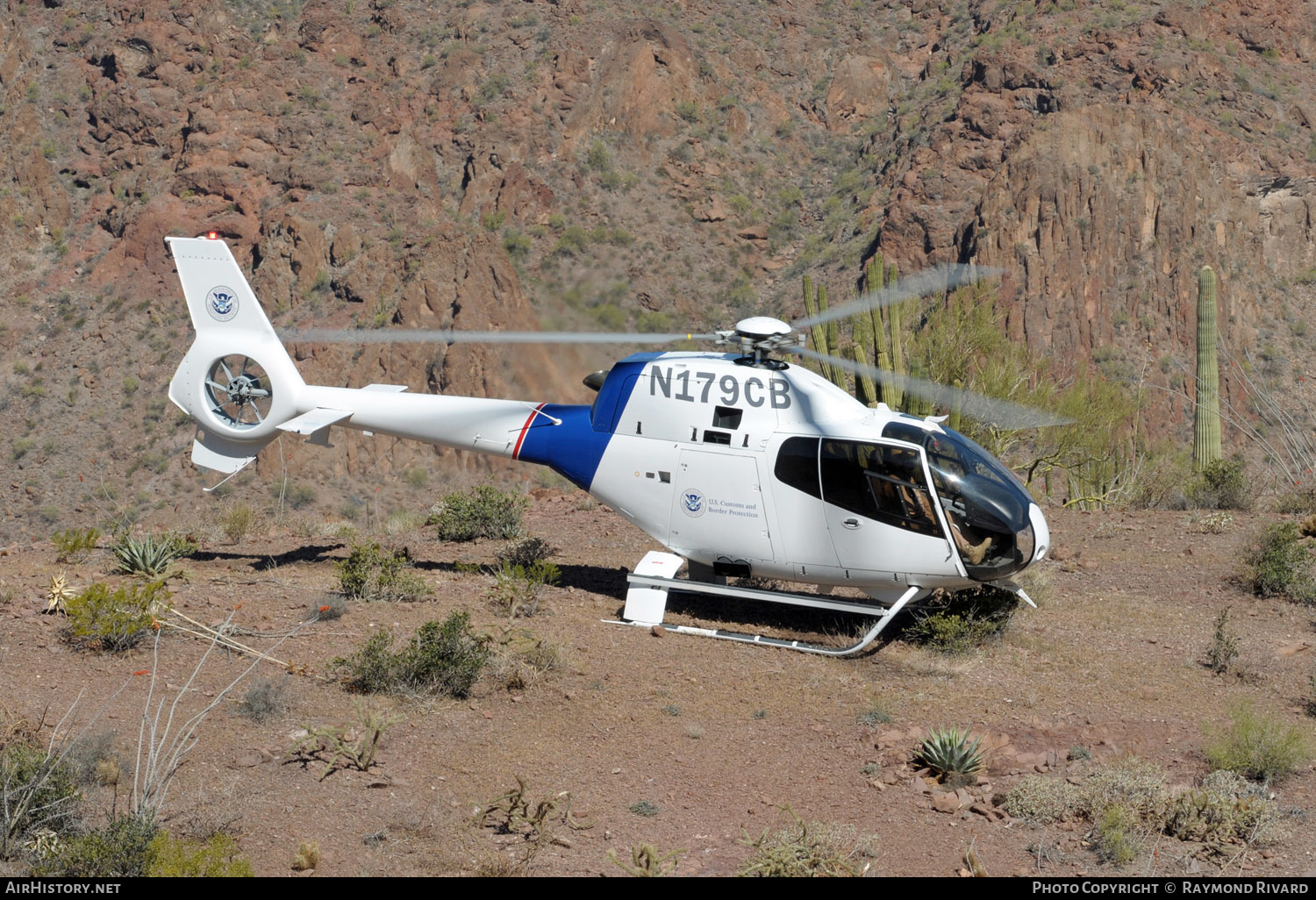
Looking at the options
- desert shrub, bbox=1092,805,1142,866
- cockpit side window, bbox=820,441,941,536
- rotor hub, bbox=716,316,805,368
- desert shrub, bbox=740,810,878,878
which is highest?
rotor hub, bbox=716,316,805,368

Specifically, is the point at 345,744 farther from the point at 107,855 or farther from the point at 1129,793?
the point at 1129,793

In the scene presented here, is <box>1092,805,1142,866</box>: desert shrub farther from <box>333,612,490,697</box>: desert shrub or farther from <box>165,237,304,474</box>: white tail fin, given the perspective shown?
<box>165,237,304,474</box>: white tail fin

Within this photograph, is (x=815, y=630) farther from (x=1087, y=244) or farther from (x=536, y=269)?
(x=1087, y=244)

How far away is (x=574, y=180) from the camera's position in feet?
173

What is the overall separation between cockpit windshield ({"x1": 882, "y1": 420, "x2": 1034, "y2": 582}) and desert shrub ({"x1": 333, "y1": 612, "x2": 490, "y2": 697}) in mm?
4527

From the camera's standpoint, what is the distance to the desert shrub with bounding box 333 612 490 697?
32.1 feet

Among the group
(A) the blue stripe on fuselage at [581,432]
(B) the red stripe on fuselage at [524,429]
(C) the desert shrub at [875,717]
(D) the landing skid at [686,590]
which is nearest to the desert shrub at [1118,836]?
(C) the desert shrub at [875,717]

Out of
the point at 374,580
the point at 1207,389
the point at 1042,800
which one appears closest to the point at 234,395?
the point at 374,580

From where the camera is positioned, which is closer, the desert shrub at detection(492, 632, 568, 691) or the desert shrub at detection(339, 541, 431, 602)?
the desert shrub at detection(492, 632, 568, 691)

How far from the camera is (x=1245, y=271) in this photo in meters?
48.5

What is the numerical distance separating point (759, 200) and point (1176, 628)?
45.2 m

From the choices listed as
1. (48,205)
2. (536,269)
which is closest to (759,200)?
(536,269)

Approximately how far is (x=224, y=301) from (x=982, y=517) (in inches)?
371

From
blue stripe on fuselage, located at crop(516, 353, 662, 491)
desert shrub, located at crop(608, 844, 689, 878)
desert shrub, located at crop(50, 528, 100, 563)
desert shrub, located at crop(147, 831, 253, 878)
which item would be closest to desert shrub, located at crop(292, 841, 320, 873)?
desert shrub, located at crop(147, 831, 253, 878)
